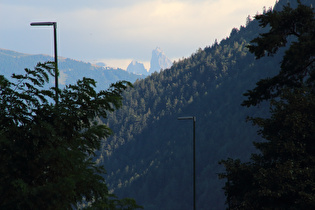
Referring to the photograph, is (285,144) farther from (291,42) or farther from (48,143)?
(48,143)

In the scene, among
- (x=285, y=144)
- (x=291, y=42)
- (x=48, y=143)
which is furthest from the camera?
(x=291, y=42)

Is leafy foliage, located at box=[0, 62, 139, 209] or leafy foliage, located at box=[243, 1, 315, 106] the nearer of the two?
leafy foliage, located at box=[0, 62, 139, 209]

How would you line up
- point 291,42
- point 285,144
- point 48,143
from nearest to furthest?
point 48,143, point 285,144, point 291,42

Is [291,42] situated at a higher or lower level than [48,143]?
higher

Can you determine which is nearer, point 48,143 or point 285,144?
point 48,143

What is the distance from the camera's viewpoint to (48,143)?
9.12 metres

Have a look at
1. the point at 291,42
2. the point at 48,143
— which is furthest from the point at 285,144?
the point at 48,143

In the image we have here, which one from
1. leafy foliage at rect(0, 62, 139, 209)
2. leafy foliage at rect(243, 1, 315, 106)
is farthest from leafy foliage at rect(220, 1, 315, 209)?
leafy foliage at rect(0, 62, 139, 209)

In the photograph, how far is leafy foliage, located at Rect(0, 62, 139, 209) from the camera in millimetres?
8484

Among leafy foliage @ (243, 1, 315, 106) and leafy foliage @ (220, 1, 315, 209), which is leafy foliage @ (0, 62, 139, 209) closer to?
leafy foliage @ (220, 1, 315, 209)

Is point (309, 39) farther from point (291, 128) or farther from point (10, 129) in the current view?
point (10, 129)

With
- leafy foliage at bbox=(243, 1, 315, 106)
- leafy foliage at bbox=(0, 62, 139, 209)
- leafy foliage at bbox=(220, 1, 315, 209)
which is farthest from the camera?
leafy foliage at bbox=(243, 1, 315, 106)

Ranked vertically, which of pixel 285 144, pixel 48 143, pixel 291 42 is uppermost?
pixel 291 42

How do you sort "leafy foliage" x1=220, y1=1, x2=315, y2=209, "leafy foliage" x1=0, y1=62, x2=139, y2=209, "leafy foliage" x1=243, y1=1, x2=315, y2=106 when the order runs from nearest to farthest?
"leafy foliage" x1=0, y1=62, x2=139, y2=209 < "leafy foliage" x1=220, y1=1, x2=315, y2=209 < "leafy foliage" x1=243, y1=1, x2=315, y2=106
